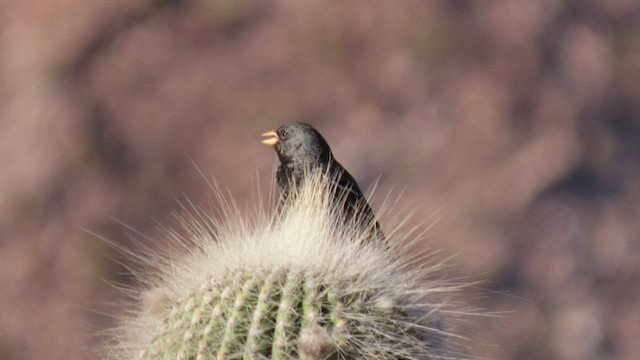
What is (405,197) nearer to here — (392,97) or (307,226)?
(392,97)

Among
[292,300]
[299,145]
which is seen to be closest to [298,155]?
[299,145]

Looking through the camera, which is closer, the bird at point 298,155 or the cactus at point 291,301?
the cactus at point 291,301

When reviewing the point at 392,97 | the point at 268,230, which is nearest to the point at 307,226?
the point at 268,230

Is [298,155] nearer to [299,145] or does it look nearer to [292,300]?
[299,145]

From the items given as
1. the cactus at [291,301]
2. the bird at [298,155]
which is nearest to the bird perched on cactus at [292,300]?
the cactus at [291,301]

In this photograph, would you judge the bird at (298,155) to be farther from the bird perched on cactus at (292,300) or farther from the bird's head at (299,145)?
the bird perched on cactus at (292,300)

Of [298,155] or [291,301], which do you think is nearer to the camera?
[291,301]
